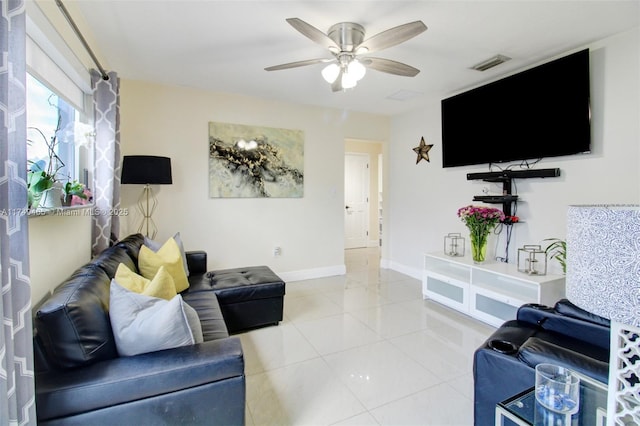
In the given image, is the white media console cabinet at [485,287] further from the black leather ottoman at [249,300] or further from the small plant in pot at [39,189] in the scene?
the small plant in pot at [39,189]

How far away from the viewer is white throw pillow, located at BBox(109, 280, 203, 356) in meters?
1.40

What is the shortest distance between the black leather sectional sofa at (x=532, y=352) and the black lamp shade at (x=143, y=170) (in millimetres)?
3176

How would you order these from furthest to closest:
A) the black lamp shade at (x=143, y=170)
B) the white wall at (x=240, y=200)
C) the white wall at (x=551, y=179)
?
the white wall at (x=240, y=200)
the black lamp shade at (x=143, y=170)
the white wall at (x=551, y=179)

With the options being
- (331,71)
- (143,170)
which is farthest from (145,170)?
(331,71)

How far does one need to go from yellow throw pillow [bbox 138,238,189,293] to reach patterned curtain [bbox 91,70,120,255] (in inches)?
14.9

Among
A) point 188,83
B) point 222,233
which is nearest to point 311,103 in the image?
point 188,83

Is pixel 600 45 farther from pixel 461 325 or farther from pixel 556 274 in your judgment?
pixel 461 325

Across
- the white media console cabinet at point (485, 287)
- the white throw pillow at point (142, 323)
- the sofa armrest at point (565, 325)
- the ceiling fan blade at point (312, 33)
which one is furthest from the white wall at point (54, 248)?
the white media console cabinet at point (485, 287)

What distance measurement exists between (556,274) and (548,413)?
227cm

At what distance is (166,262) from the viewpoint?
268 cm

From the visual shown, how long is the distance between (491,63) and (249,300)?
321 cm

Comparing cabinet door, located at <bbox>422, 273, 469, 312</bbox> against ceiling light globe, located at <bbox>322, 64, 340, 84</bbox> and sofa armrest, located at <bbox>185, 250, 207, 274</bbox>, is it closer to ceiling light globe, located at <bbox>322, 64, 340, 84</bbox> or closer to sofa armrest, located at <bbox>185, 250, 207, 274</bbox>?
ceiling light globe, located at <bbox>322, 64, 340, 84</bbox>

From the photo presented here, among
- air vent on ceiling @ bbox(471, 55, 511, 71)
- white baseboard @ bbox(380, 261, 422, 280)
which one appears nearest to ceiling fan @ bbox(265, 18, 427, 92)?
air vent on ceiling @ bbox(471, 55, 511, 71)

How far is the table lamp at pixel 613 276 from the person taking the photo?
694 mm
